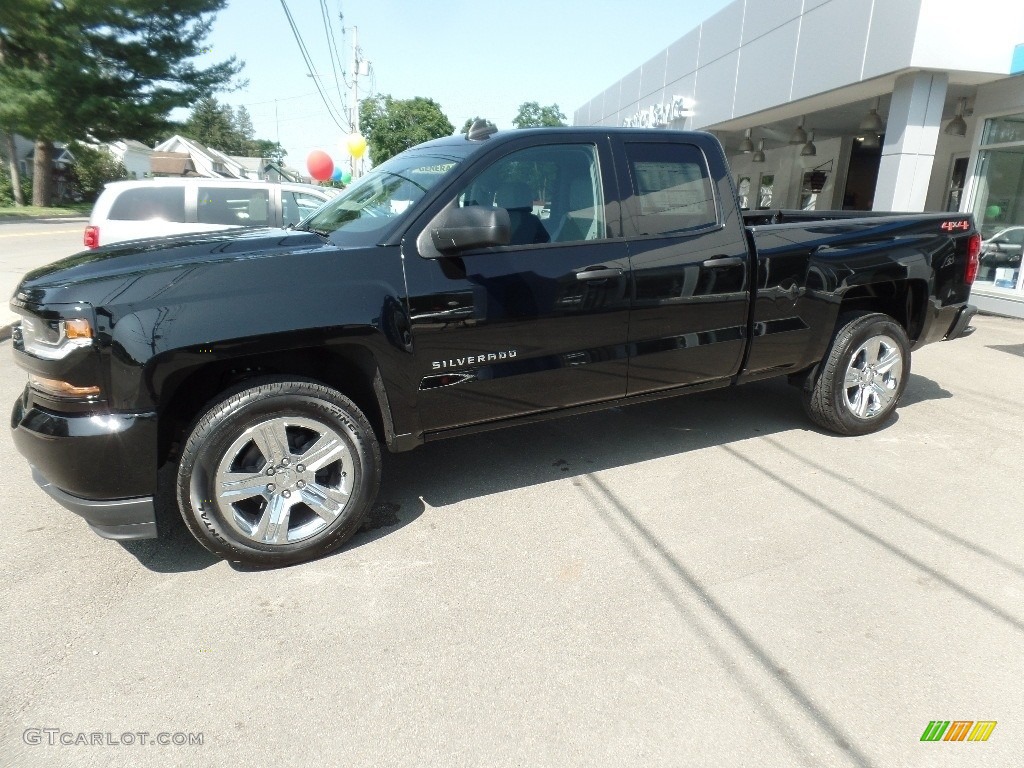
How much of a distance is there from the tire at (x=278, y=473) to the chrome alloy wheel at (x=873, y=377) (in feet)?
10.9

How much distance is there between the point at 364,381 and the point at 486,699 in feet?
5.27

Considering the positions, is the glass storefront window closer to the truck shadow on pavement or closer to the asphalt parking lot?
the truck shadow on pavement

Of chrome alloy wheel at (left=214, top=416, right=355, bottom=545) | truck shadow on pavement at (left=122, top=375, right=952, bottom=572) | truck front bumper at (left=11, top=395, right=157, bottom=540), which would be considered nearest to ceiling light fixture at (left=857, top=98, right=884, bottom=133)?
truck shadow on pavement at (left=122, top=375, right=952, bottom=572)

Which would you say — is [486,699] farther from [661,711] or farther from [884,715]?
[884,715]

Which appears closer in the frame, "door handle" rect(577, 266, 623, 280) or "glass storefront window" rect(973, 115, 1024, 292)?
"door handle" rect(577, 266, 623, 280)

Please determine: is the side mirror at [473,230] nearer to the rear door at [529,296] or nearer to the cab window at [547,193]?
the rear door at [529,296]

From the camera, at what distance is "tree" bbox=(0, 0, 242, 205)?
26484 millimetres

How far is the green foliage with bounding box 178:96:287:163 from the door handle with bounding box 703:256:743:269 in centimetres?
10925

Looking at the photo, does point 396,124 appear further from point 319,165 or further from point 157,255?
point 157,255

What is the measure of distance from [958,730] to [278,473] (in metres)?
2.72

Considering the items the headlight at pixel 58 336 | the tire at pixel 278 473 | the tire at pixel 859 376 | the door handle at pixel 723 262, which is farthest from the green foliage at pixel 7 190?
the tire at pixel 859 376

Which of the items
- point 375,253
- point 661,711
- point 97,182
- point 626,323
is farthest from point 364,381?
point 97,182

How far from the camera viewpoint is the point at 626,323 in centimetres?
373

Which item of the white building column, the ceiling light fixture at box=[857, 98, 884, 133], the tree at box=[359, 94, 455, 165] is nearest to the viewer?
the white building column
